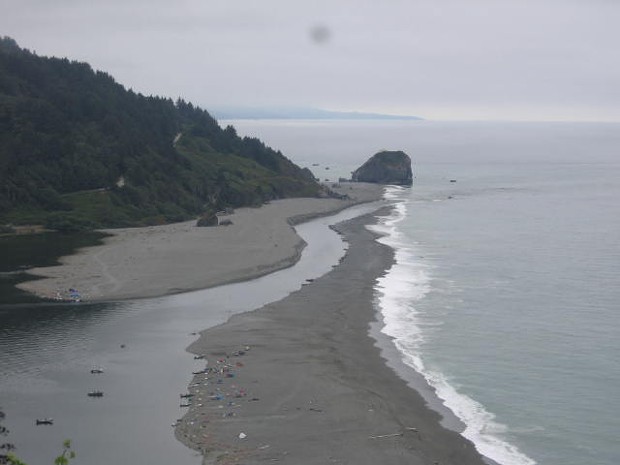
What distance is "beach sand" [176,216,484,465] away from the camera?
32250 millimetres

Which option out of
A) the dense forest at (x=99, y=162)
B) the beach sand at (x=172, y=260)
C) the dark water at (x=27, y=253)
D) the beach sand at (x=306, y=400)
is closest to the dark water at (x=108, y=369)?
the beach sand at (x=306, y=400)

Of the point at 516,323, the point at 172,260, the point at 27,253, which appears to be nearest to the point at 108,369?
the point at 516,323

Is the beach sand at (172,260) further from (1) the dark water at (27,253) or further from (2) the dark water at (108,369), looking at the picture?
(2) the dark water at (108,369)

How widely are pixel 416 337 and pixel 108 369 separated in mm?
19278

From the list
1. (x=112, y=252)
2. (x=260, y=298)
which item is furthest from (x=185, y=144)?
(x=260, y=298)

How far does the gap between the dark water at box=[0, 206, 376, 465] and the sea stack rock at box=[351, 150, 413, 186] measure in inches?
4199

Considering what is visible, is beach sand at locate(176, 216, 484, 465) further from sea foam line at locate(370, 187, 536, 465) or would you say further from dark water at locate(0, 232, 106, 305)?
dark water at locate(0, 232, 106, 305)

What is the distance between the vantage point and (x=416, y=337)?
50781 mm

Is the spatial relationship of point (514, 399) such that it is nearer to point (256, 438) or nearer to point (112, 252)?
point (256, 438)

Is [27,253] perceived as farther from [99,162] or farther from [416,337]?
[416,337]

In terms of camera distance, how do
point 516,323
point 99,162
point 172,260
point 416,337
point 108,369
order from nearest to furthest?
point 108,369, point 416,337, point 516,323, point 172,260, point 99,162

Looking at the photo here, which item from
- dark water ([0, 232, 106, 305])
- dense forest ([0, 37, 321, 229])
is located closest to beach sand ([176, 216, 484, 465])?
dark water ([0, 232, 106, 305])

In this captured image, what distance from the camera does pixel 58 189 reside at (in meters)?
109

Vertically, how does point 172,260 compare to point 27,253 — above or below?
below
